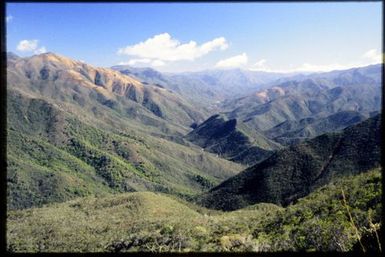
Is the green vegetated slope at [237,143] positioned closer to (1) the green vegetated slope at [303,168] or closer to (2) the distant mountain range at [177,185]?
(2) the distant mountain range at [177,185]

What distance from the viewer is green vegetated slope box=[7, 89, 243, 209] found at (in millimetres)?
89125

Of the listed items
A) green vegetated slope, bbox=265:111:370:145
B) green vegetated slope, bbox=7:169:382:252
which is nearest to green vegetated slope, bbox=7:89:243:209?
green vegetated slope, bbox=265:111:370:145

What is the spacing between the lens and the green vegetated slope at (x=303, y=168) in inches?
2387

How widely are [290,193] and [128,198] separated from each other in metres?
30.5

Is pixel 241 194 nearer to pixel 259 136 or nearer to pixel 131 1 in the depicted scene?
pixel 131 1

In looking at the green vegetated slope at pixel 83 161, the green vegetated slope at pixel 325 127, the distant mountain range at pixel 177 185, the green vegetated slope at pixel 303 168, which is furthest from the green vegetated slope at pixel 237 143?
the green vegetated slope at pixel 303 168

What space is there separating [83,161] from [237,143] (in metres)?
71.7

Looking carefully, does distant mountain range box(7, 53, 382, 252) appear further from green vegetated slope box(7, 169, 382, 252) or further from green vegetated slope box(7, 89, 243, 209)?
green vegetated slope box(7, 89, 243, 209)

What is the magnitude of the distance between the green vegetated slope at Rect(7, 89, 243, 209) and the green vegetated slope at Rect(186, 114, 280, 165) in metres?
13.0

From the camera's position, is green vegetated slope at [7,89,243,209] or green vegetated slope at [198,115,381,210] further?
green vegetated slope at [7,89,243,209]

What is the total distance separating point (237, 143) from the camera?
169250mm

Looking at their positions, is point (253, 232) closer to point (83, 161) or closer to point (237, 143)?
point (83, 161)

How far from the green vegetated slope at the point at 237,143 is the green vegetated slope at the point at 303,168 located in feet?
235

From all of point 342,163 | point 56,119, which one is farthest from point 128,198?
point 56,119
